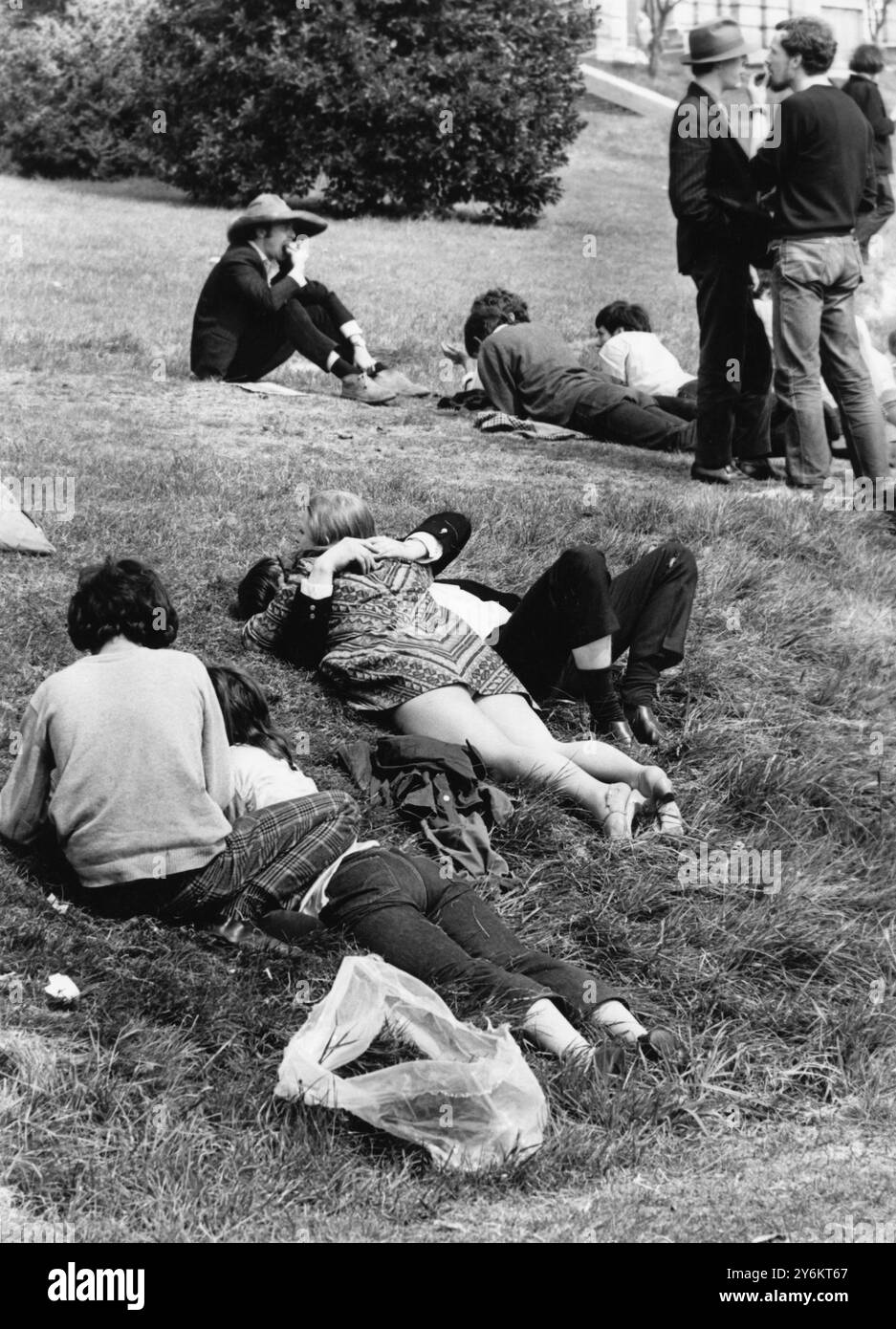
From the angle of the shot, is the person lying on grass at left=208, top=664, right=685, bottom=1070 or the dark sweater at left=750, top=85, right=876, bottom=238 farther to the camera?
the dark sweater at left=750, top=85, right=876, bottom=238

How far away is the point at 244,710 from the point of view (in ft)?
15.9

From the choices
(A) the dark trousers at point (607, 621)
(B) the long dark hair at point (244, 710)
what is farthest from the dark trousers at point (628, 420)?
(B) the long dark hair at point (244, 710)

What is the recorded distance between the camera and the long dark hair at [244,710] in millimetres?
4828

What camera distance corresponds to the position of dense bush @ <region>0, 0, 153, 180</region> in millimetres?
24844

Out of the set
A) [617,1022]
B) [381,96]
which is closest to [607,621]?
[617,1022]

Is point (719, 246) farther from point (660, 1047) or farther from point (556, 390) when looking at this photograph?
point (660, 1047)

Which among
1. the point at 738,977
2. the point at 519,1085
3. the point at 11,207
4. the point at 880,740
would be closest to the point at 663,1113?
the point at 519,1085

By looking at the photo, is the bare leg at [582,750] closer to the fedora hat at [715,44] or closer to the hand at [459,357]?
the fedora hat at [715,44]

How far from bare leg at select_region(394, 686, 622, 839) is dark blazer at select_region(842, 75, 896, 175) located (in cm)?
596

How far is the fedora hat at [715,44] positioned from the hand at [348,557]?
11.5 ft

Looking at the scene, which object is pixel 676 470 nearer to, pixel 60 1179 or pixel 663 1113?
pixel 663 1113

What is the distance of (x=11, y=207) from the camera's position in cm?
2042

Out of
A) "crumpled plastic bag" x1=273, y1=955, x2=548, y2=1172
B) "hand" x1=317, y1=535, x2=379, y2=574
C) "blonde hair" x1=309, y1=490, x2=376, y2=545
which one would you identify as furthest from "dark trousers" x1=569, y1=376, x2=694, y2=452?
"crumpled plastic bag" x1=273, y1=955, x2=548, y2=1172

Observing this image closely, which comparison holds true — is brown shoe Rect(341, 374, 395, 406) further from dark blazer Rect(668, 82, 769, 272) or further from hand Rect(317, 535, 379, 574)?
hand Rect(317, 535, 379, 574)
